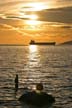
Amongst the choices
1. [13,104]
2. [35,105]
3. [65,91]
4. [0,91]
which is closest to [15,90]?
[0,91]

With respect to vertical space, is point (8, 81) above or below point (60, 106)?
above

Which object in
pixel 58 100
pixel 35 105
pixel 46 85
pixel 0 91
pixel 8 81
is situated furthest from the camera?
pixel 8 81

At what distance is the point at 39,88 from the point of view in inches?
2313

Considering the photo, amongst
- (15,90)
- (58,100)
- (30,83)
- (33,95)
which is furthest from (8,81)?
(33,95)

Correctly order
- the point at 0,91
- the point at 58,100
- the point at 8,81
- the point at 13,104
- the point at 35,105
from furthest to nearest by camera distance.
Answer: the point at 8,81 < the point at 0,91 < the point at 58,100 < the point at 13,104 < the point at 35,105

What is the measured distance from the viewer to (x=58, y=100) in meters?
63.3

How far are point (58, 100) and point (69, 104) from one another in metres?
3.27

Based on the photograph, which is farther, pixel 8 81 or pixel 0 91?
pixel 8 81

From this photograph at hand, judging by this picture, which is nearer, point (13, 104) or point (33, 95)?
point (33, 95)

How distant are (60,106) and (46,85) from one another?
2491 centimetres

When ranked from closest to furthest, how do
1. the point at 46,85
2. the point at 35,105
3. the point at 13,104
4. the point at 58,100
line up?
the point at 35,105 < the point at 13,104 < the point at 58,100 < the point at 46,85

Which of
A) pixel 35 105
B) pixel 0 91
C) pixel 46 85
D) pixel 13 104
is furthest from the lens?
pixel 46 85

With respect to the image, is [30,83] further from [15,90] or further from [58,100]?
[58,100]

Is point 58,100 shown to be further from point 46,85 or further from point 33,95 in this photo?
point 46,85
